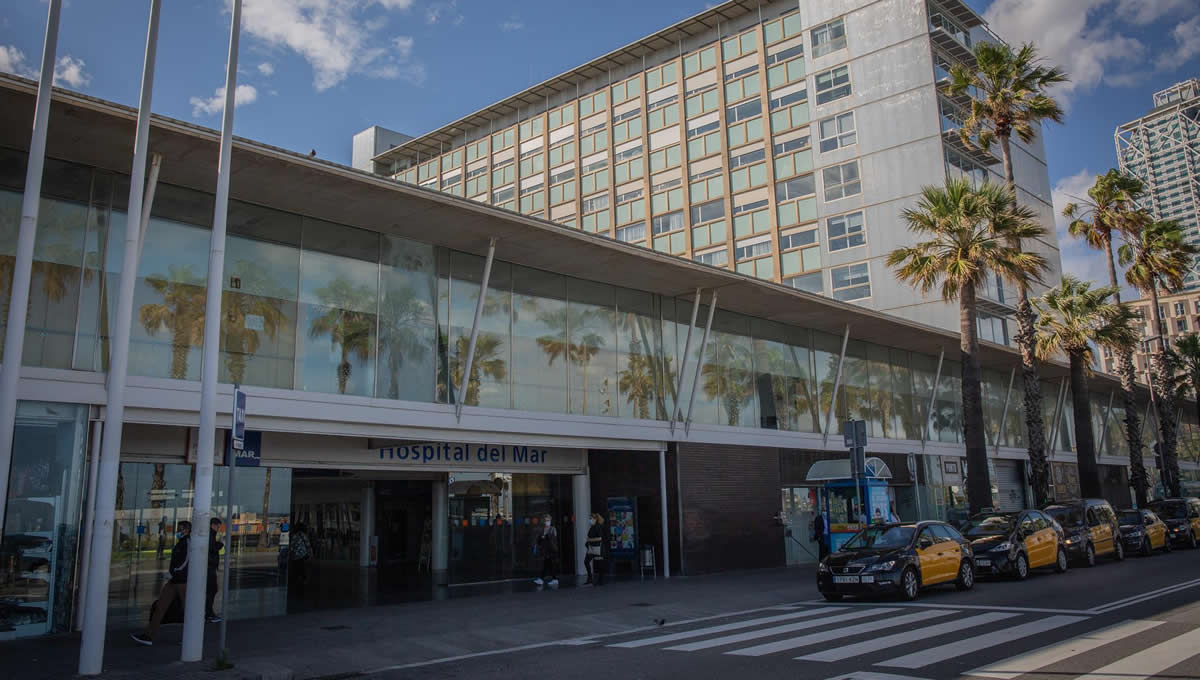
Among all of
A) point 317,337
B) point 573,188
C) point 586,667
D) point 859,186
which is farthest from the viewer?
point 573,188

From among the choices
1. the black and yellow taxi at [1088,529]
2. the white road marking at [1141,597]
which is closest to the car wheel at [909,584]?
the white road marking at [1141,597]

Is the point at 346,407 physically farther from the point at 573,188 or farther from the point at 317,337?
the point at 573,188

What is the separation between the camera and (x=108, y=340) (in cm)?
1369

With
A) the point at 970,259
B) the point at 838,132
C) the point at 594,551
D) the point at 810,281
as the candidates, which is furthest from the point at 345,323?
the point at 838,132

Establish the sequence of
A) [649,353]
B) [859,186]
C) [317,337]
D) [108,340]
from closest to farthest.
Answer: [108,340]
[317,337]
[649,353]
[859,186]

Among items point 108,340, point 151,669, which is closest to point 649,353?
point 108,340

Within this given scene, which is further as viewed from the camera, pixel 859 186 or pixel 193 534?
pixel 859 186

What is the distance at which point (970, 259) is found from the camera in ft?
81.4

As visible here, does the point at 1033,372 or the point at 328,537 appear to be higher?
the point at 1033,372

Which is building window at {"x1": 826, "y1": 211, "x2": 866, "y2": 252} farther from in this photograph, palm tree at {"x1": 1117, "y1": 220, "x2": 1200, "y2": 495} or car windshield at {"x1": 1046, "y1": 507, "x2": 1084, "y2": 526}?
car windshield at {"x1": 1046, "y1": 507, "x2": 1084, "y2": 526}

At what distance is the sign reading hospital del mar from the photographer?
19078 millimetres

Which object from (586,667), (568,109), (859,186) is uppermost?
(568,109)

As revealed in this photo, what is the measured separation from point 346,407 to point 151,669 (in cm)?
686

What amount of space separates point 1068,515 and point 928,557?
27.7 ft
